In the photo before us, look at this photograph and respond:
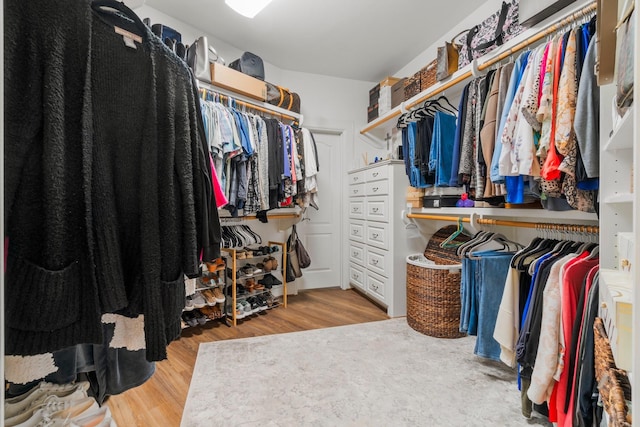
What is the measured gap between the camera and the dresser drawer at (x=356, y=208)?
3.27 meters

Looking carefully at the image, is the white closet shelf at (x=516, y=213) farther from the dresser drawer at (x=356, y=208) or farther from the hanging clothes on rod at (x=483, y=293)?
the dresser drawer at (x=356, y=208)

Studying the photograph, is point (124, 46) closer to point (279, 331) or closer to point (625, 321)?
point (625, 321)

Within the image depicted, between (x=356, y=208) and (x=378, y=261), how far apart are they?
0.74 m

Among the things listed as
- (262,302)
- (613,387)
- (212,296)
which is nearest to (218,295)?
(212,296)

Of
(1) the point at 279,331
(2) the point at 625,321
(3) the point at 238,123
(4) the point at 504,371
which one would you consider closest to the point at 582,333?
(2) the point at 625,321

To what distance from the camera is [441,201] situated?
2.41 metres

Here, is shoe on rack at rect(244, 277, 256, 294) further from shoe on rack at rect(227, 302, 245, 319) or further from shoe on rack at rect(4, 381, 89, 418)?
shoe on rack at rect(4, 381, 89, 418)

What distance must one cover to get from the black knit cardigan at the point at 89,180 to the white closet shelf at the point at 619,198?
1.30m

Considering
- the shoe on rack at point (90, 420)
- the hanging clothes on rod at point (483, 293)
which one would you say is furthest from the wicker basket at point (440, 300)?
the shoe on rack at point (90, 420)

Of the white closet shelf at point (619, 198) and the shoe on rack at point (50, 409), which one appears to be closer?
the shoe on rack at point (50, 409)

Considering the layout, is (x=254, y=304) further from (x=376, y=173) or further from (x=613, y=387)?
(x=613, y=387)

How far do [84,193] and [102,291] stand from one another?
0.20 meters

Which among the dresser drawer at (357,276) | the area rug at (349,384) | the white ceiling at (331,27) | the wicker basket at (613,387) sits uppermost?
the white ceiling at (331,27)

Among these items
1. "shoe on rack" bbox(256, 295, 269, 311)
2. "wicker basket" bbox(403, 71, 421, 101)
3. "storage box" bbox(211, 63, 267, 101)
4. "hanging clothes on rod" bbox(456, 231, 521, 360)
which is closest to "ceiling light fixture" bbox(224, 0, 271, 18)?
"storage box" bbox(211, 63, 267, 101)
